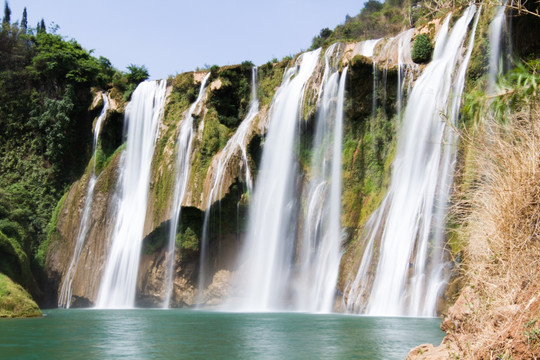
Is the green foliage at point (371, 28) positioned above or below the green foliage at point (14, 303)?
above

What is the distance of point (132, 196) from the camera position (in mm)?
28375

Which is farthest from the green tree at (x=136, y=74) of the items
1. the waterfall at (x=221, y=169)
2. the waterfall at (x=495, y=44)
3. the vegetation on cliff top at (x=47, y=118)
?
the waterfall at (x=495, y=44)

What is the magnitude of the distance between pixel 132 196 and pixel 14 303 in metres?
11.4

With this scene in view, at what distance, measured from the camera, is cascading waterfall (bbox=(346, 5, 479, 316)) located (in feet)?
55.3

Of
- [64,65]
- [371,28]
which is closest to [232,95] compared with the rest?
[64,65]

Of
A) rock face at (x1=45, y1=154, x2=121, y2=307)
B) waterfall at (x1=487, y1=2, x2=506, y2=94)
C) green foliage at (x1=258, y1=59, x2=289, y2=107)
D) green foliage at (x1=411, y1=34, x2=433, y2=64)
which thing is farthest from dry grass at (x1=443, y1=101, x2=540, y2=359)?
rock face at (x1=45, y1=154, x2=121, y2=307)

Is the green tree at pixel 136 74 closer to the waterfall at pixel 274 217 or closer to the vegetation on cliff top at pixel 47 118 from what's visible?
the vegetation on cliff top at pixel 47 118

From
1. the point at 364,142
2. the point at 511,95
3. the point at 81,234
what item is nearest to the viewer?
the point at 511,95

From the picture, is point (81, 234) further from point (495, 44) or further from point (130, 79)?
point (495, 44)

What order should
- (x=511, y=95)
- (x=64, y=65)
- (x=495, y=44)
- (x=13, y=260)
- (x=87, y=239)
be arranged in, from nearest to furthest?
(x=511, y=95) < (x=495, y=44) < (x=13, y=260) < (x=87, y=239) < (x=64, y=65)

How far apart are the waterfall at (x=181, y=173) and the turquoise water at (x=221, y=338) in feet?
28.8

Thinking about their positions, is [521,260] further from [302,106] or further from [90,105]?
[90,105]

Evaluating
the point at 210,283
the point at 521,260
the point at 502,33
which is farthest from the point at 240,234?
the point at 521,260

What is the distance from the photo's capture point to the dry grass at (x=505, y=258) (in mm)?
5098
